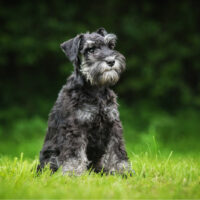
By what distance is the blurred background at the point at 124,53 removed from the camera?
42.0ft

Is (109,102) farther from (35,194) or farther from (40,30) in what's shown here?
(40,30)

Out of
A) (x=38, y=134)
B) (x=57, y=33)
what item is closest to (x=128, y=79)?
(x=57, y=33)

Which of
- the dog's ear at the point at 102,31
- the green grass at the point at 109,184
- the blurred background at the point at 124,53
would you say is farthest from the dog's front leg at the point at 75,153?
the blurred background at the point at 124,53

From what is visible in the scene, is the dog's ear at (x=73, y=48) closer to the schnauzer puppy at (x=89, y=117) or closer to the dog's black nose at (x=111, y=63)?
the schnauzer puppy at (x=89, y=117)

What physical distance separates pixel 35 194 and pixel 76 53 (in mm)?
2205

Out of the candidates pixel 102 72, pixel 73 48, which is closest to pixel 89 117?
pixel 102 72

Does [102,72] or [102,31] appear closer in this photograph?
[102,72]

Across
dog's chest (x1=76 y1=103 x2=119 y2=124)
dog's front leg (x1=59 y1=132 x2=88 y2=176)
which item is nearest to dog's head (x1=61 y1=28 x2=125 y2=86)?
dog's chest (x1=76 y1=103 x2=119 y2=124)

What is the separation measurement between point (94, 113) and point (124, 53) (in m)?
8.15

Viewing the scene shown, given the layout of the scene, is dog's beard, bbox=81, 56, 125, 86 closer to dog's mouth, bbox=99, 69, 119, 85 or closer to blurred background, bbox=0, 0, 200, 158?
dog's mouth, bbox=99, 69, 119, 85

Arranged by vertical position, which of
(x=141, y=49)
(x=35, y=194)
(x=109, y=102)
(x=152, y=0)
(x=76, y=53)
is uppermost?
(x=152, y=0)

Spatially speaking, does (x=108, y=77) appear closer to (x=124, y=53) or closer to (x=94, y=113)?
(x=94, y=113)

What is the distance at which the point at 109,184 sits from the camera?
4.81 metres

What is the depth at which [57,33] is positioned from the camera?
1285cm
